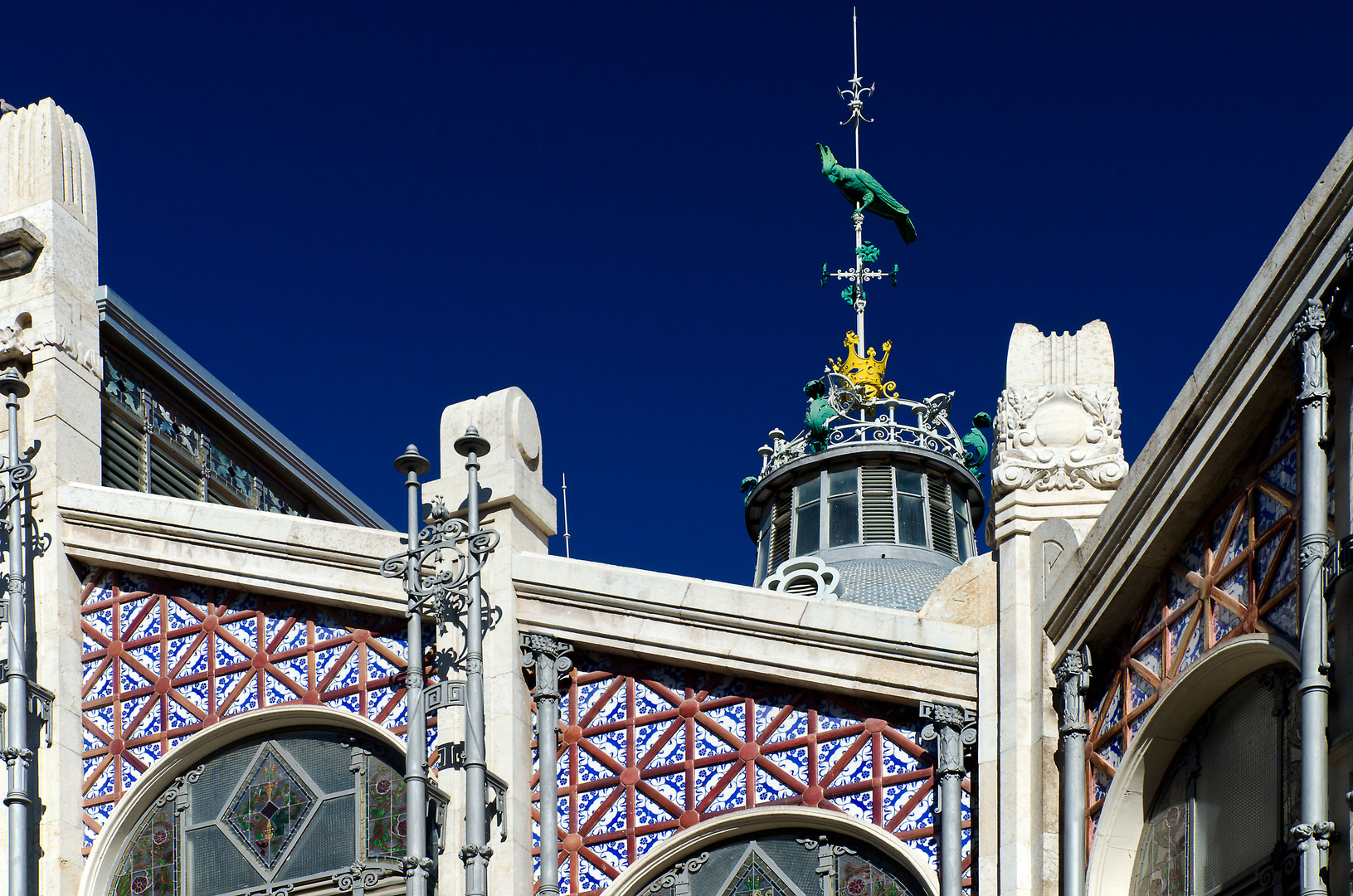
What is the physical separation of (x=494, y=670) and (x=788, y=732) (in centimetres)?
273

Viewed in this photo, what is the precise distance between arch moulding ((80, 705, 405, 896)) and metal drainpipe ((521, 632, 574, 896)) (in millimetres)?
1955

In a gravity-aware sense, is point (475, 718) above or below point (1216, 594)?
below

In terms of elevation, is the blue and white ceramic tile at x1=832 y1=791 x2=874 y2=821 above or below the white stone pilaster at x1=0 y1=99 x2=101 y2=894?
below

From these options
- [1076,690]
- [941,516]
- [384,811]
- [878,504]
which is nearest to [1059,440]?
[1076,690]

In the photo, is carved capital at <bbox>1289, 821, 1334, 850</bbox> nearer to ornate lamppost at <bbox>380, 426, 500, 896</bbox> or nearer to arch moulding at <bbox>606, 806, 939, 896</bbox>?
arch moulding at <bbox>606, 806, 939, 896</bbox>

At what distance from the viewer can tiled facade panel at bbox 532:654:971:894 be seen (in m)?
19.6

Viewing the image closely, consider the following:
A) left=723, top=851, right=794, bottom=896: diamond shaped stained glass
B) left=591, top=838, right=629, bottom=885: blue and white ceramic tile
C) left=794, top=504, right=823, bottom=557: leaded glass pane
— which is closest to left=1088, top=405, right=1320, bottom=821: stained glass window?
left=723, top=851, right=794, bottom=896: diamond shaped stained glass

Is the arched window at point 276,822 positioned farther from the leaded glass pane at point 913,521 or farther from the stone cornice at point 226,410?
the leaded glass pane at point 913,521

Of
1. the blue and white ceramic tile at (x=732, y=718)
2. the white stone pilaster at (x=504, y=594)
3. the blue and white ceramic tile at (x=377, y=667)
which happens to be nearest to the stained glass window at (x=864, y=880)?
the blue and white ceramic tile at (x=732, y=718)

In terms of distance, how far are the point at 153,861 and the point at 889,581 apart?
1580 cm

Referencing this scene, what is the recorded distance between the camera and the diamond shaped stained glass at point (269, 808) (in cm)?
2136

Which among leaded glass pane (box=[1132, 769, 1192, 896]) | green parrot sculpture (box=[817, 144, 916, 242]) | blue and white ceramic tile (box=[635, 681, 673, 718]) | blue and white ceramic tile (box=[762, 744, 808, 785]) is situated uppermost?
green parrot sculpture (box=[817, 144, 916, 242])

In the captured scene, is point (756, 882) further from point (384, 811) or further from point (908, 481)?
point (908, 481)

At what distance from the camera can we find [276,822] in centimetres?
2145
